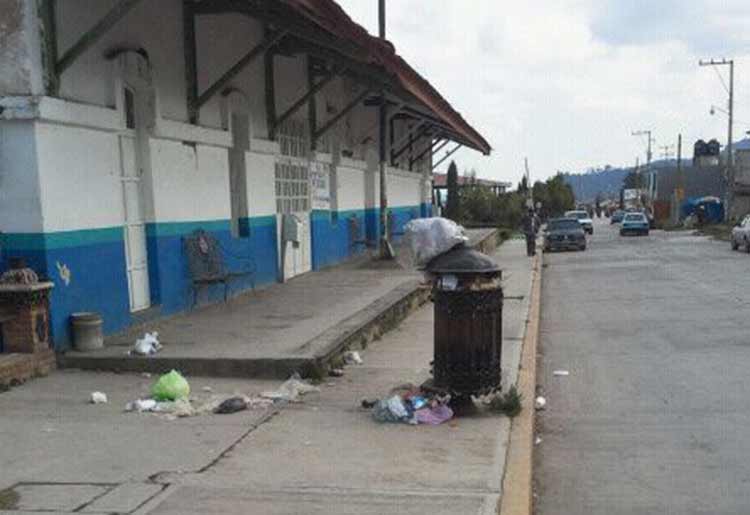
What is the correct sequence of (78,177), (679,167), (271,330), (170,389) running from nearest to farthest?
1. (170,389)
2. (78,177)
3. (271,330)
4. (679,167)

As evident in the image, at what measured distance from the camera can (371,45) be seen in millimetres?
13805

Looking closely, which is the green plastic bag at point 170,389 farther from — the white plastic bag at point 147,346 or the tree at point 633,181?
the tree at point 633,181

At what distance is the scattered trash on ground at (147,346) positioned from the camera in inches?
349

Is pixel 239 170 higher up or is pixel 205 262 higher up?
pixel 239 170

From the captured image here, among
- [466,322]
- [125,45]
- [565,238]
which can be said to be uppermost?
[125,45]

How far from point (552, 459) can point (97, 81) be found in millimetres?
6452

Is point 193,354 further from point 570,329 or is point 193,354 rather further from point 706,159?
point 706,159

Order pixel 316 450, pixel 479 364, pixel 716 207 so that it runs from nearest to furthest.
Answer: pixel 316 450 < pixel 479 364 < pixel 716 207

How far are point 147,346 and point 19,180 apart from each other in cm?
201

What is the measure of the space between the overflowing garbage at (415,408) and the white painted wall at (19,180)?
Answer: 386 cm

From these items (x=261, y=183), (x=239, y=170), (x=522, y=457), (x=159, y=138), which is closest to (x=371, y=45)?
(x=239, y=170)

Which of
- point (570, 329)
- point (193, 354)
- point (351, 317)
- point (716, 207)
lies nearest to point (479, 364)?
point (193, 354)

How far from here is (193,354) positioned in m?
8.91

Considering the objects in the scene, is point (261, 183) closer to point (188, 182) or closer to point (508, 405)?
point (188, 182)
